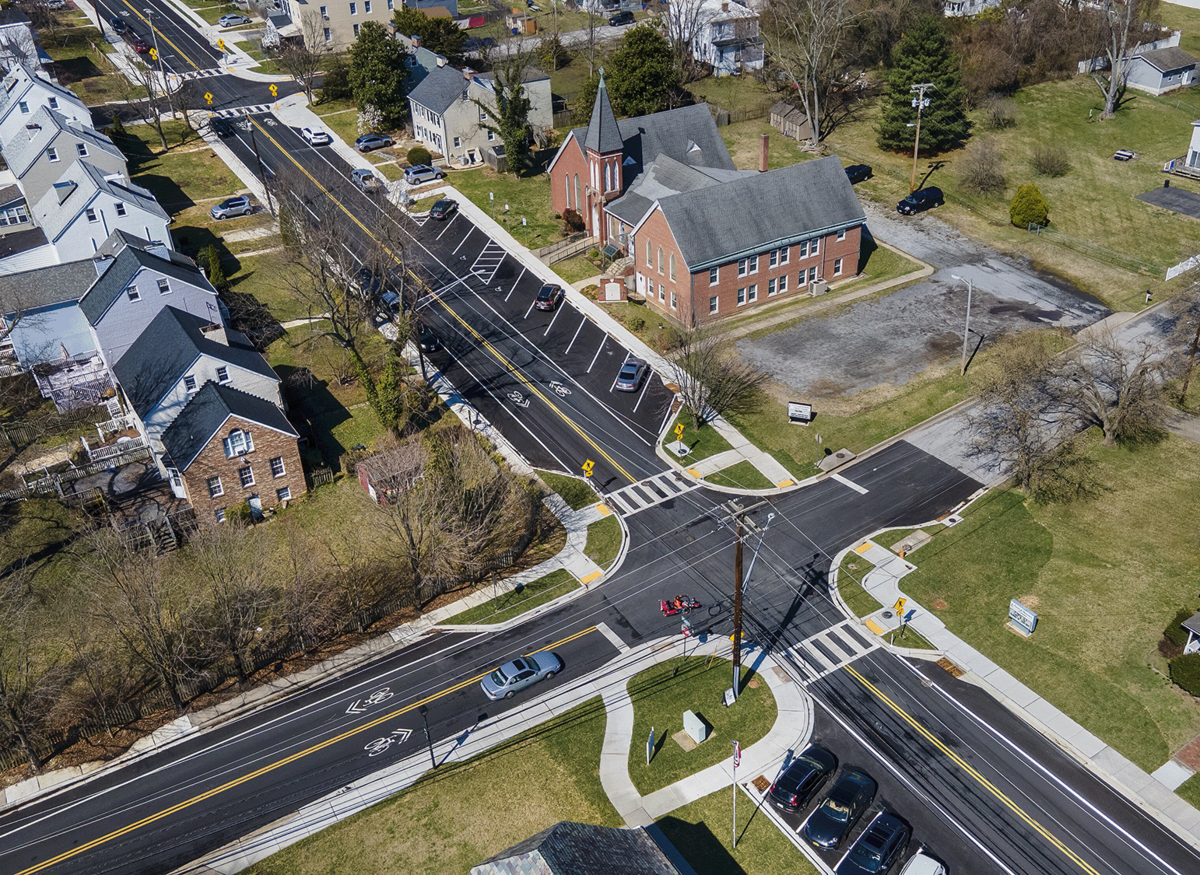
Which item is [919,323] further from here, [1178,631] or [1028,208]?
[1178,631]

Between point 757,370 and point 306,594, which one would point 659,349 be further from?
point 306,594

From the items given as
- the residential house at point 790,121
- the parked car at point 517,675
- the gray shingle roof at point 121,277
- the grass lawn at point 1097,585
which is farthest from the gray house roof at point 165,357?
the residential house at point 790,121

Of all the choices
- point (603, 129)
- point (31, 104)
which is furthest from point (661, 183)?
point (31, 104)

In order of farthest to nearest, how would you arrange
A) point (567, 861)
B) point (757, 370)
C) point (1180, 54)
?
point (1180, 54)
point (757, 370)
point (567, 861)

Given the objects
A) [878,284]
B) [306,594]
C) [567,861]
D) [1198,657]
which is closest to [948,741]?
[1198,657]

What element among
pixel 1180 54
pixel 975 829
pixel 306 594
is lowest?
pixel 975 829

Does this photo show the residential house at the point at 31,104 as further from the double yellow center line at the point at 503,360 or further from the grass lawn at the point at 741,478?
the grass lawn at the point at 741,478

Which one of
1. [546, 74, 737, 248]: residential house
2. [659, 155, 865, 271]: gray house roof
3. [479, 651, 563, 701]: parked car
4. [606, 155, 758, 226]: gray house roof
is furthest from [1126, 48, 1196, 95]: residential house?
[479, 651, 563, 701]: parked car
